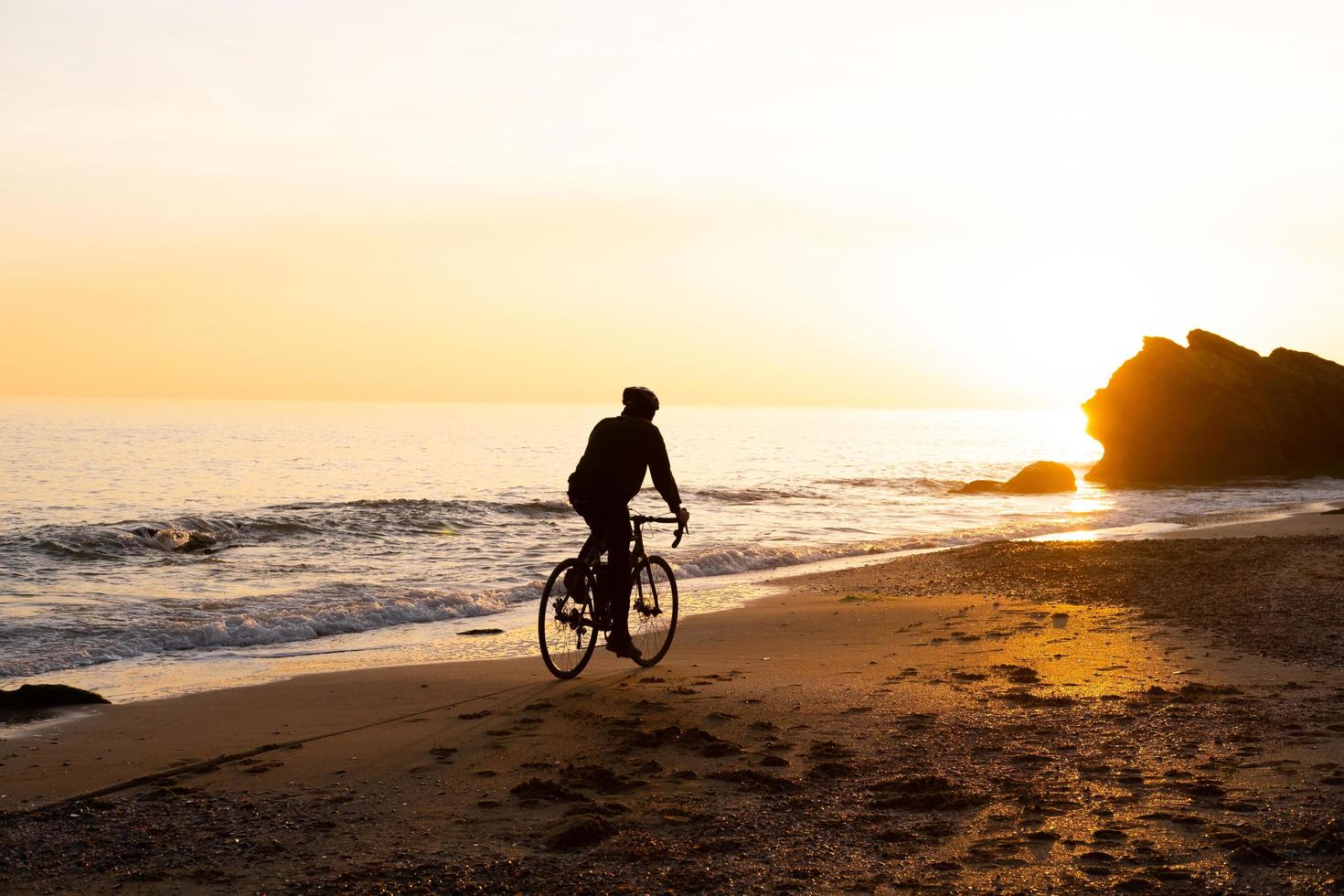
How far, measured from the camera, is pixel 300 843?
4.55m

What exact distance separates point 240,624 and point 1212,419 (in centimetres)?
4734

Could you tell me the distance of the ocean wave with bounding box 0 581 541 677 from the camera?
10.6 meters

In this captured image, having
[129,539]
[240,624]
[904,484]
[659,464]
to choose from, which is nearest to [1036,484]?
[904,484]

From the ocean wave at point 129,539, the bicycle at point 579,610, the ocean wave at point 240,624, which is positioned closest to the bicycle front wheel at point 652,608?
the bicycle at point 579,610

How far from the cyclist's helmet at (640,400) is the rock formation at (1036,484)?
1422 inches

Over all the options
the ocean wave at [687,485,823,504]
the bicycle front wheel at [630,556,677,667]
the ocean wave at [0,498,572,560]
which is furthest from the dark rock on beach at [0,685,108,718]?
the ocean wave at [687,485,823,504]

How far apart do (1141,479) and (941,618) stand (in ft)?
140

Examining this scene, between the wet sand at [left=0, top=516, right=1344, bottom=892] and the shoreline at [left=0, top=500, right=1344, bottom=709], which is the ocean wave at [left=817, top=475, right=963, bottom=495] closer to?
the shoreline at [left=0, top=500, right=1344, bottom=709]

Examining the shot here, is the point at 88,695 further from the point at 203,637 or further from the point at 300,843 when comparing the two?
the point at 300,843

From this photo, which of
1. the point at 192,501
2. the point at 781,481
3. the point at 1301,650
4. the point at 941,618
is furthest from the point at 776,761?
the point at 781,481

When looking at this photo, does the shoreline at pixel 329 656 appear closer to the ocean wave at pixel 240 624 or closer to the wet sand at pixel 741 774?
the ocean wave at pixel 240 624

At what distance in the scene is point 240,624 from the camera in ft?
40.1

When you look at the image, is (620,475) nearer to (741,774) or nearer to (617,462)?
(617,462)

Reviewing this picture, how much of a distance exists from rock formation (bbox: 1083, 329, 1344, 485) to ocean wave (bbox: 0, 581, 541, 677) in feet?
136
